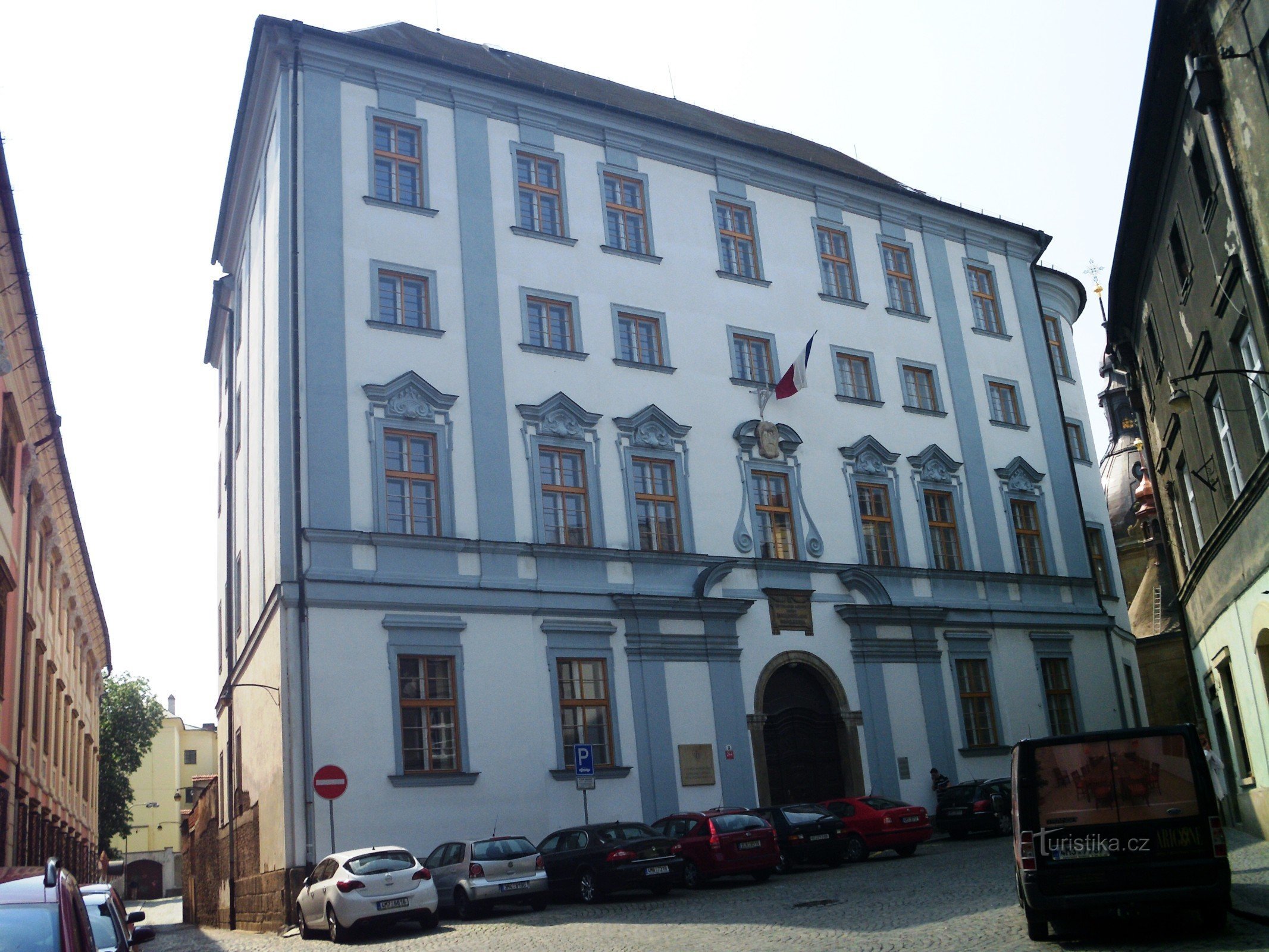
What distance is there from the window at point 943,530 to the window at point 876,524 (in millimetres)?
1417

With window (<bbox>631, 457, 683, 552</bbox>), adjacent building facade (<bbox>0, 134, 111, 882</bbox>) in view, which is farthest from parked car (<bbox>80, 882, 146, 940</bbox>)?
window (<bbox>631, 457, 683, 552</bbox>)

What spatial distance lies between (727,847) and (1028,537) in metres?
17.8

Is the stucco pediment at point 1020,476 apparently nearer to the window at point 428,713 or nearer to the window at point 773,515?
the window at point 773,515

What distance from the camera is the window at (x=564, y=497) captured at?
2642 cm

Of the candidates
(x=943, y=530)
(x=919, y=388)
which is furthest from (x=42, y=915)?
(x=919, y=388)

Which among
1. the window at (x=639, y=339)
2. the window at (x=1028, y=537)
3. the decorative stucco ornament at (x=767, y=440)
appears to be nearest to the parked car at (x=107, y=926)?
the window at (x=639, y=339)

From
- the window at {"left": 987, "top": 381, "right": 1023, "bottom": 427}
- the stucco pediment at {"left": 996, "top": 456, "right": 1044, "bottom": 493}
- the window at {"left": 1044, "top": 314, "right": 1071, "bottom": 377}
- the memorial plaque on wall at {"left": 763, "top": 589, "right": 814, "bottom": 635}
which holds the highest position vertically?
the window at {"left": 1044, "top": 314, "right": 1071, "bottom": 377}

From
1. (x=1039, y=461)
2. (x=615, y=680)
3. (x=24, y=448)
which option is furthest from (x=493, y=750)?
(x=1039, y=461)

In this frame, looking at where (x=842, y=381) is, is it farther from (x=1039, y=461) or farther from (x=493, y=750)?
(x=493, y=750)

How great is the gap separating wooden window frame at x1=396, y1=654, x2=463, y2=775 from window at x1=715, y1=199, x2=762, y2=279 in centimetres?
1325

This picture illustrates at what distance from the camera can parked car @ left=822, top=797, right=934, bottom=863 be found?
2381 cm

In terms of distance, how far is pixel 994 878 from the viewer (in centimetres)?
1725

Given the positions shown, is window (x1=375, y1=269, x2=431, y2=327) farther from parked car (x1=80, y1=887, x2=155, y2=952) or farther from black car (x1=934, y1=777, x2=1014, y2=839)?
parked car (x1=80, y1=887, x2=155, y2=952)

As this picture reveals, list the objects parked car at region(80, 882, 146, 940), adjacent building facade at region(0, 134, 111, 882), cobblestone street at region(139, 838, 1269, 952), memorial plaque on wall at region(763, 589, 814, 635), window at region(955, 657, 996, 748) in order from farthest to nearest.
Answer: window at region(955, 657, 996, 748), memorial plaque on wall at region(763, 589, 814, 635), adjacent building facade at region(0, 134, 111, 882), cobblestone street at region(139, 838, 1269, 952), parked car at region(80, 882, 146, 940)
